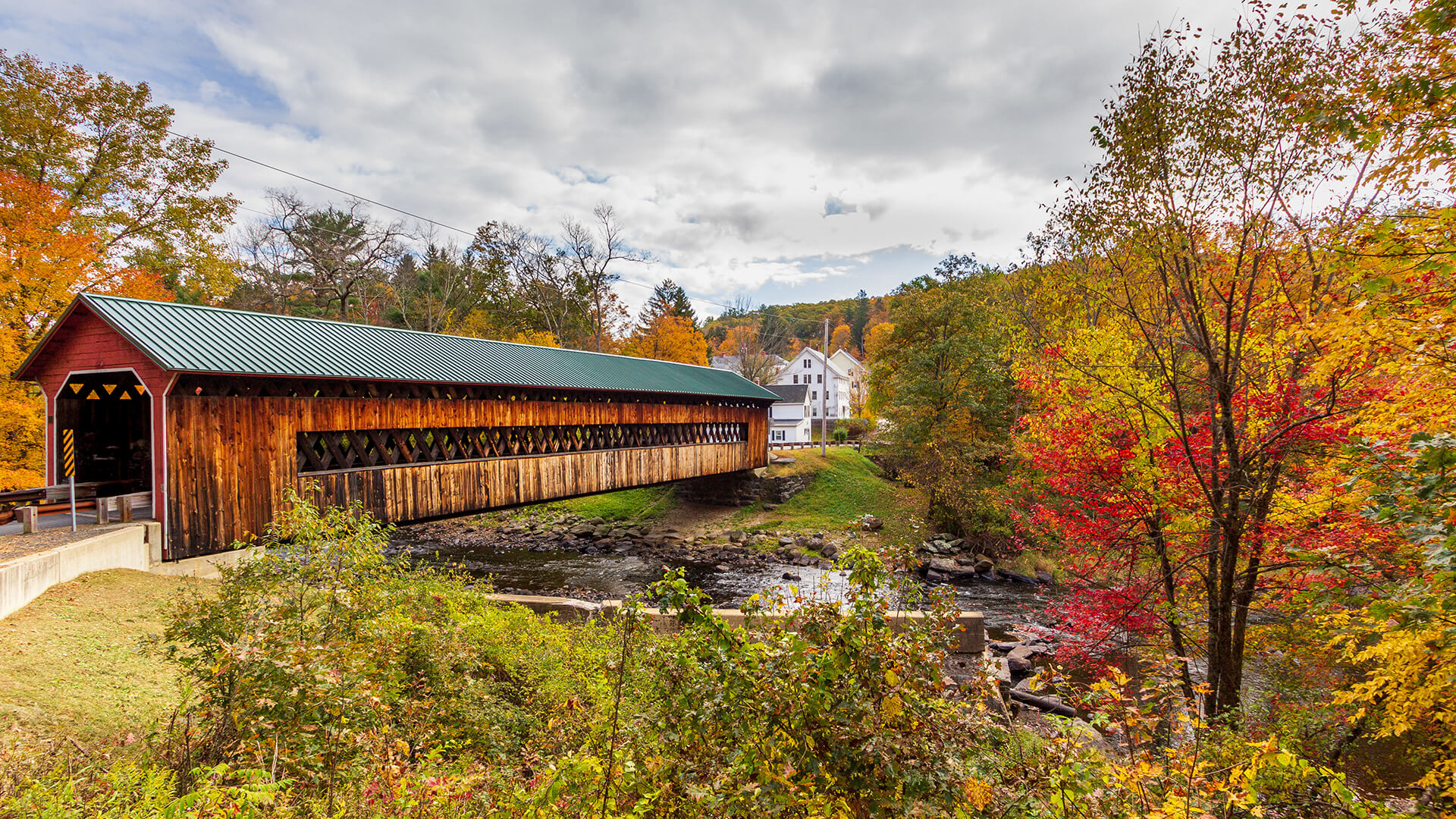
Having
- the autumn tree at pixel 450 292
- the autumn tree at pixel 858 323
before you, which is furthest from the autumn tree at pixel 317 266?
the autumn tree at pixel 858 323

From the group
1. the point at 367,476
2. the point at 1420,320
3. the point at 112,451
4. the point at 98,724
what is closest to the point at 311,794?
the point at 98,724

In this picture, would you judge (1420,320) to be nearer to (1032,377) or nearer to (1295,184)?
(1295,184)

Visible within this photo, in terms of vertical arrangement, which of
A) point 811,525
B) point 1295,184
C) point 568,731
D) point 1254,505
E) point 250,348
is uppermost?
point 1295,184

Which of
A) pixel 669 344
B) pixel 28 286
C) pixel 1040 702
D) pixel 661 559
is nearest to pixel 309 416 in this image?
pixel 28 286

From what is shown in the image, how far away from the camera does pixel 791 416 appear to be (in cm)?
3912

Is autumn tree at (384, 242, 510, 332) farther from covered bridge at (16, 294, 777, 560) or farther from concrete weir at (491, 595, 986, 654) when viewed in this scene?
concrete weir at (491, 595, 986, 654)

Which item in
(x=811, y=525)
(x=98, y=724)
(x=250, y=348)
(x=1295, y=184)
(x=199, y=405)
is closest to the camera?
(x=98, y=724)

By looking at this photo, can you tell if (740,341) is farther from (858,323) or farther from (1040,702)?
(1040,702)

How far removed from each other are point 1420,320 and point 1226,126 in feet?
9.39

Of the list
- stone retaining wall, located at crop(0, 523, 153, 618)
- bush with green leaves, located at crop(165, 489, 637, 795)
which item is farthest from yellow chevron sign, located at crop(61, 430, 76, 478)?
bush with green leaves, located at crop(165, 489, 637, 795)

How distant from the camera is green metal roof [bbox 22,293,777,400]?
762 cm

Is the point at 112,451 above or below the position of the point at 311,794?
above

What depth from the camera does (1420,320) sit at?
11.1ft

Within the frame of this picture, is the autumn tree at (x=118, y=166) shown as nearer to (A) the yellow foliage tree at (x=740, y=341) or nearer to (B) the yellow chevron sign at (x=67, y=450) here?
(B) the yellow chevron sign at (x=67, y=450)
